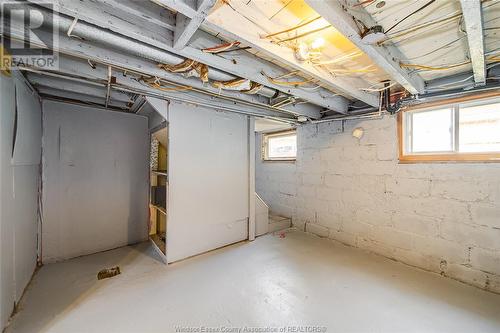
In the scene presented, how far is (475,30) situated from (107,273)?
11.2ft

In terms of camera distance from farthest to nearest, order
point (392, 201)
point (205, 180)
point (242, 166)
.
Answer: point (242, 166) → point (205, 180) → point (392, 201)

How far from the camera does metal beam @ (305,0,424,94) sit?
1.01 metres

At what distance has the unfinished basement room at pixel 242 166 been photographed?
126 centimetres

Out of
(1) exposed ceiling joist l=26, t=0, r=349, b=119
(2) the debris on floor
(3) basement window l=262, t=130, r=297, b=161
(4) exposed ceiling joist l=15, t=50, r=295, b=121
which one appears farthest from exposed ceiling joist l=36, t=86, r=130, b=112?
(3) basement window l=262, t=130, r=297, b=161

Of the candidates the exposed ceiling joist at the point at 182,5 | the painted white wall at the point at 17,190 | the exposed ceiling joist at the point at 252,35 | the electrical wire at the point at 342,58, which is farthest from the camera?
the electrical wire at the point at 342,58

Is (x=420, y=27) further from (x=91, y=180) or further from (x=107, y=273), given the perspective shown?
(x=91, y=180)

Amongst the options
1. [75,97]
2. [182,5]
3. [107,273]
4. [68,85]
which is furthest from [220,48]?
[107,273]

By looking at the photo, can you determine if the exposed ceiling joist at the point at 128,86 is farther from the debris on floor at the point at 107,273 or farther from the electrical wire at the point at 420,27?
the debris on floor at the point at 107,273

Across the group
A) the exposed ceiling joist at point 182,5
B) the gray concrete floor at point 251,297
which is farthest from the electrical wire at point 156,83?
the gray concrete floor at point 251,297

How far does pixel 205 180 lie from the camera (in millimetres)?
2621

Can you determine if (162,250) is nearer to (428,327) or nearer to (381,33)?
(428,327)

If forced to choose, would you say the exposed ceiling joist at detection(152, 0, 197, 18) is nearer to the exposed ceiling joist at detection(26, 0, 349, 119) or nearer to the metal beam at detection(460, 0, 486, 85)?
the exposed ceiling joist at detection(26, 0, 349, 119)

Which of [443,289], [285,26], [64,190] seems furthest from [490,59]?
[64,190]

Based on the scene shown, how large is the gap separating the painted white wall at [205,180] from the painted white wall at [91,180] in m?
0.99
